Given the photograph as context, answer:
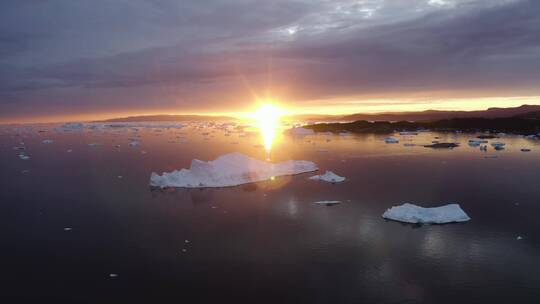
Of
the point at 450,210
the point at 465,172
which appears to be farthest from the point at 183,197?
the point at 465,172

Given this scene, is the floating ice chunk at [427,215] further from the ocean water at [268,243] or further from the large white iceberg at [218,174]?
the large white iceberg at [218,174]

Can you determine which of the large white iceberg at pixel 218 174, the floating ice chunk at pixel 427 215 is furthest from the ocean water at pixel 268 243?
the large white iceberg at pixel 218 174

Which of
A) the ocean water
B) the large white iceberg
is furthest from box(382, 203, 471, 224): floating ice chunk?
the large white iceberg

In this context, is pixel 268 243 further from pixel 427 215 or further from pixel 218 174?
pixel 218 174

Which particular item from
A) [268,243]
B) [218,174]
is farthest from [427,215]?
[218,174]

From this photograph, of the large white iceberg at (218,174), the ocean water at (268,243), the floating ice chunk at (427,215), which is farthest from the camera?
the large white iceberg at (218,174)

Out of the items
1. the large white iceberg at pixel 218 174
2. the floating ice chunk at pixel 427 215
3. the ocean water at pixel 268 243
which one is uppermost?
the large white iceberg at pixel 218 174

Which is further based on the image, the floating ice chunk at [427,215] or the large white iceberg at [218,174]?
the large white iceberg at [218,174]

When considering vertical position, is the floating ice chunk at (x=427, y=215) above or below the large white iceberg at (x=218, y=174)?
below
